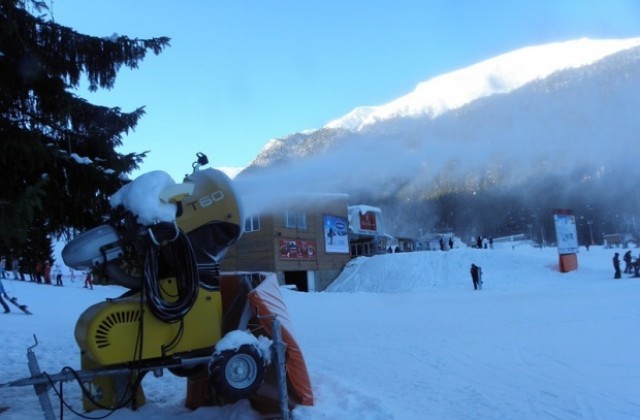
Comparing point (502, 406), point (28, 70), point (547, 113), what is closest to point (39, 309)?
point (28, 70)

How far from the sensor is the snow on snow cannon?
434cm

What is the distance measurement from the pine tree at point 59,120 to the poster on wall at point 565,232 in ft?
110

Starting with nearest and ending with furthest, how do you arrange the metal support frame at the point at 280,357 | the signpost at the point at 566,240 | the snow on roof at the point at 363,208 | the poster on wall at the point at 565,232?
the metal support frame at the point at 280,357
the poster on wall at the point at 565,232
the signpost at the point at 566,240
the snow on roof at the point at 363,208

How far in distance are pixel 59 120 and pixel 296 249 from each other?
1452 inches

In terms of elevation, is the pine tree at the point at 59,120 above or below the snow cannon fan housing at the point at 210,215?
above

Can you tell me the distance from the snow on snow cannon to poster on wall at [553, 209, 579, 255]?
34741 mm

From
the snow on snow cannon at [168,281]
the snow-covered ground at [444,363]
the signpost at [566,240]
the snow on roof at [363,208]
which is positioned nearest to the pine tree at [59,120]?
the snow on snow cannon at [168,281]

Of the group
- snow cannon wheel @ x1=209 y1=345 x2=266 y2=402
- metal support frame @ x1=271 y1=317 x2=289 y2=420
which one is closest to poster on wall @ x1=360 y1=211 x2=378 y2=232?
metal support frame @ x1=271 y1=317 x2=289 y2=420

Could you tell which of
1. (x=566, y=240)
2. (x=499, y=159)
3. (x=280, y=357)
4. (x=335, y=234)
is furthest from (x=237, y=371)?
(x=335, y=234)

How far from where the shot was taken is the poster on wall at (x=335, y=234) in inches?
1874

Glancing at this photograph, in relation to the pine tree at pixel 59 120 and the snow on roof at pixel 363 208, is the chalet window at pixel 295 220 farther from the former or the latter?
the pine tree at pixel 59 120

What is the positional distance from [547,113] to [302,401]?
3903cm

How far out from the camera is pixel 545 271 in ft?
125

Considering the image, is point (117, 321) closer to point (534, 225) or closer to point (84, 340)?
point (84, 340)
